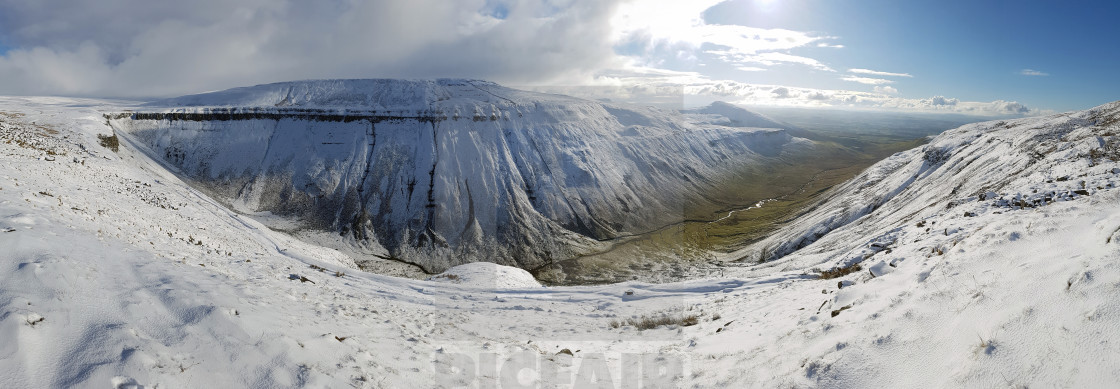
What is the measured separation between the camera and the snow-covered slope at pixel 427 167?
68938mm

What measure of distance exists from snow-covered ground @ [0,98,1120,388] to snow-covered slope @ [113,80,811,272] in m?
48.4

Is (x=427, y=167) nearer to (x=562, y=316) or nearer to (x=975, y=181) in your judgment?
(x=562, y=316)

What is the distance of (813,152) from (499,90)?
473 feet

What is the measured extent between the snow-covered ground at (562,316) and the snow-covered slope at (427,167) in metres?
48.4

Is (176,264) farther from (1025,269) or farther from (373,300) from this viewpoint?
(1025,269)

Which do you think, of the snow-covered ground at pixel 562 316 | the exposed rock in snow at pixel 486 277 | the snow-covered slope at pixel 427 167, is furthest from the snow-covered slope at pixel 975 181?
the snow-covered slope at pixel 427 167

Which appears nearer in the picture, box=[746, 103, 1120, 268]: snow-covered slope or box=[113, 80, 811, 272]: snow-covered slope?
box=[746, 103, 1120, 268]: snow-covered slope

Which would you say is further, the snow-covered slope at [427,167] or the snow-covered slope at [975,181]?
the snow-covered slope at [427,167]

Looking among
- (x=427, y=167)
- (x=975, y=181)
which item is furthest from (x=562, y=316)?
(x=427, y=167)

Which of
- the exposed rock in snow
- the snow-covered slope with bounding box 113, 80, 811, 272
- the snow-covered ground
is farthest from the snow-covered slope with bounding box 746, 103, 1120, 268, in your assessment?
the snow-covered slope with bounding box 113, 80, 811, 272

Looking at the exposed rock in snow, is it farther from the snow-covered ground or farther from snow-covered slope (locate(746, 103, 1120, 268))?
snow-covered slope (locate(746, 103, 1120, 268))

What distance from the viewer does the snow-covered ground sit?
266 inches

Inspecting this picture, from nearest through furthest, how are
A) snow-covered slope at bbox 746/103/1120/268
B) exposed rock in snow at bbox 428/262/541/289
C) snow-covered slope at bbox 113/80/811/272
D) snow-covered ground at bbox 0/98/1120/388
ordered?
snow-covered ground at bbox 0/98/1120/388 < snow-covered slope at bbox 746/103/1120/268 < exposed rock in snow at bbox 428/262/541/289 < snow-covered slope at bbox 113/80/811/272

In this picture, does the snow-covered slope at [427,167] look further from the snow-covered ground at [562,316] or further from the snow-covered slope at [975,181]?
the snow-covered ground at [562,316]
